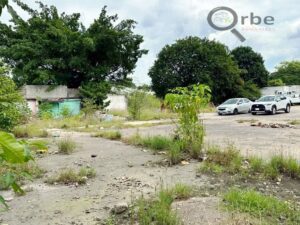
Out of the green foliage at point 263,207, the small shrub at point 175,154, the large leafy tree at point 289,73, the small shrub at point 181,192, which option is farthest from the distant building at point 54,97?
the large leafy tree at point 289,73

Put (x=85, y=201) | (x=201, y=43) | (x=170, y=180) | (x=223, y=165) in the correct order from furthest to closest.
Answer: (x=201, y=43)
(x=223, y=165)
(x=170, y=180)
(x=85, y=201)

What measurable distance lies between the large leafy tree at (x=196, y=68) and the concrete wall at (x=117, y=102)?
18.0 ft

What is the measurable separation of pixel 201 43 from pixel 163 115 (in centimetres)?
1608

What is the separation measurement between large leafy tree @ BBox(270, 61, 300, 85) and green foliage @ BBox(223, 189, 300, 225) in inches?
2285

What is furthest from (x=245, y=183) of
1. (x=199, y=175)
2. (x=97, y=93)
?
(x=97, y=93)

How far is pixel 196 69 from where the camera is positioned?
36.0 metres

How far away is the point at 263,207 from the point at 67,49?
2555cm

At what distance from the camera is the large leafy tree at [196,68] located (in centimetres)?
3597

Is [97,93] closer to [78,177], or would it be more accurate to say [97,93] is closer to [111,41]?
[111,41]

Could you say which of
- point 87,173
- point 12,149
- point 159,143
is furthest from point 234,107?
point 12,149

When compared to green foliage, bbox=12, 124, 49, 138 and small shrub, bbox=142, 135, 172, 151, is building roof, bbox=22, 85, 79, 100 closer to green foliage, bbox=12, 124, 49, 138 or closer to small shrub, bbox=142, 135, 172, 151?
A: green foliage, bbox=12, 124, 49, 138

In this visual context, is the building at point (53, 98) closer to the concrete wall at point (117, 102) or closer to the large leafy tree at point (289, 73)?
the concrete wall at point (117, 102)

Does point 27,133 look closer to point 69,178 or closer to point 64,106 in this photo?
point 69,178

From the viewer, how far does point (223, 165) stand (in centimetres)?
677
